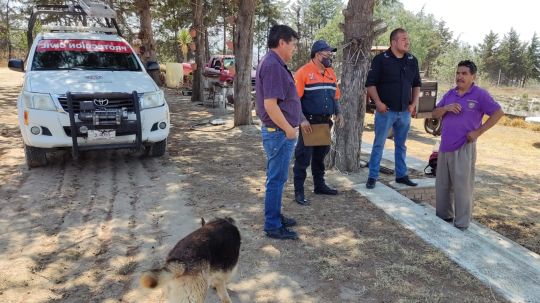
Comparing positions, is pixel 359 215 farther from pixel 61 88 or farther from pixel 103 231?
pixel 61 88

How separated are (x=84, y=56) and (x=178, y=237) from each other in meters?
4.28

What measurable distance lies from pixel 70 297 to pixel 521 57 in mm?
73867

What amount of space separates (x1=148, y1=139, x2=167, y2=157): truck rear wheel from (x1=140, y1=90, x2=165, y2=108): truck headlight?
2.46 feet

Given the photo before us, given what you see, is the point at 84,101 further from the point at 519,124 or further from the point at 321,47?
the point at 519,124

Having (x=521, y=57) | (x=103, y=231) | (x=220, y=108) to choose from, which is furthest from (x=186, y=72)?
(x=521, y=57)

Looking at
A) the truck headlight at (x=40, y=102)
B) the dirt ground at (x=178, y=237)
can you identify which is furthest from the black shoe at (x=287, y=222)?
the truck headlight at (x=40, y=102)

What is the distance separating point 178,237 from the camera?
154 inches

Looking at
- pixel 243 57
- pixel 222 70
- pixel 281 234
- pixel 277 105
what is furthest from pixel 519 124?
pixel 277 105

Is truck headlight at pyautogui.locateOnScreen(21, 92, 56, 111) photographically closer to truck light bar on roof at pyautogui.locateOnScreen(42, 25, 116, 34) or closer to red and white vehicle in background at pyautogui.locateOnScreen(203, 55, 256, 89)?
truck light bar on roof at pyautogui.locateOnScreen(42, 25, 116, 34)

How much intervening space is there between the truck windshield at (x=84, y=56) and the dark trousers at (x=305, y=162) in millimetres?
3698

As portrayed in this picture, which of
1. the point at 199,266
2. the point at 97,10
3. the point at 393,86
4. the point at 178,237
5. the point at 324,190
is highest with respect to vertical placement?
the point at 97,10

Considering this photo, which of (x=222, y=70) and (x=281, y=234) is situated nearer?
(x=281, y=234)

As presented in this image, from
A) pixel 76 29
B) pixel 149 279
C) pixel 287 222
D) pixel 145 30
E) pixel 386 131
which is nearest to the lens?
pixel 149 279

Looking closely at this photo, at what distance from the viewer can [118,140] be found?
577 cm
